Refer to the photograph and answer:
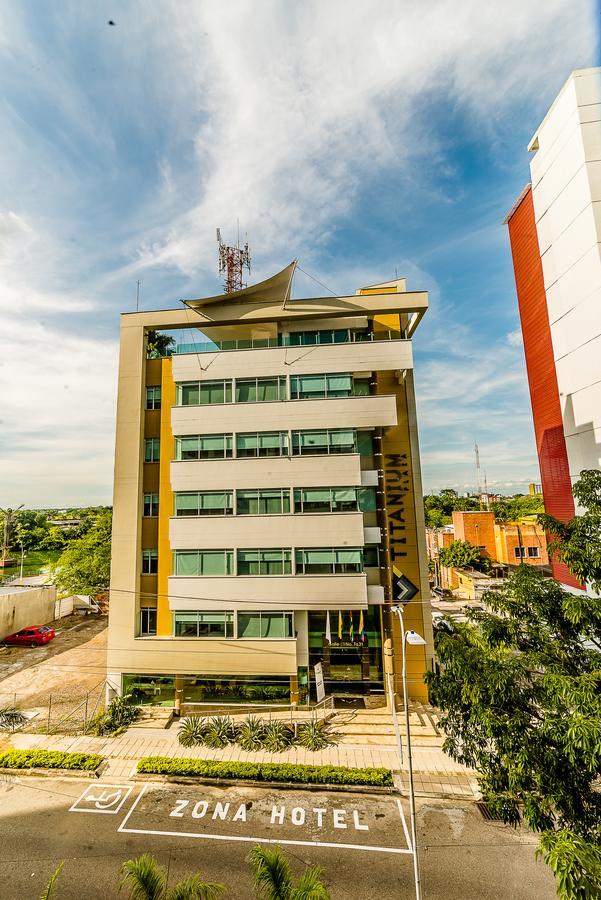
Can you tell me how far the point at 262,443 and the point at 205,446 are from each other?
3298 millimetres

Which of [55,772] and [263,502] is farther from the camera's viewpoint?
[263,502]

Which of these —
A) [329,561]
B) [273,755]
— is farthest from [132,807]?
[329,561]

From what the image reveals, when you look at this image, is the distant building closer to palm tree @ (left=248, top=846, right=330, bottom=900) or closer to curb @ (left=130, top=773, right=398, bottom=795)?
curb @ (left=130, top=773, right=398, bottom=795)

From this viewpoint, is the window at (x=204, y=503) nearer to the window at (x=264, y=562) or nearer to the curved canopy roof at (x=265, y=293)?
the window at (x=264, y=562)

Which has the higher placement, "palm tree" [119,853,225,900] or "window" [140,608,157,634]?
"window" [140,608,157,634]

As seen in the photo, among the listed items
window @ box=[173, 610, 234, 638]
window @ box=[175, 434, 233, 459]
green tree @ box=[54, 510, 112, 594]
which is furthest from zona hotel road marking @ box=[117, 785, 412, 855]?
green tree @ box=[54, 510, 112, 594]

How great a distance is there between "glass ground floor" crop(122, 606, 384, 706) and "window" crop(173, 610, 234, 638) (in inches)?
85.5

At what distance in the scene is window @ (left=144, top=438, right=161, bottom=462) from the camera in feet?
87.0

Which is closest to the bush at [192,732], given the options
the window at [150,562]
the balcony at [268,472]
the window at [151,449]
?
the window at [150,562]

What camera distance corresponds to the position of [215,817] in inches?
619

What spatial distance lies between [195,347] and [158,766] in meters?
20.6

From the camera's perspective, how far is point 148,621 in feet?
81.5

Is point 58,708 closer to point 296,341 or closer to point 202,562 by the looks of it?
point 202,562

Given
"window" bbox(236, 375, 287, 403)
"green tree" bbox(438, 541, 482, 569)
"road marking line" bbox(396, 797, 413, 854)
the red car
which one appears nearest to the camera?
"road marking line" bbox(396, 797, 413, 854)
